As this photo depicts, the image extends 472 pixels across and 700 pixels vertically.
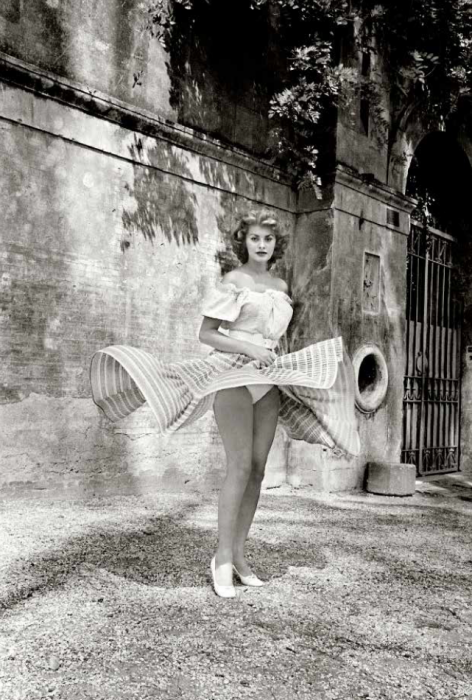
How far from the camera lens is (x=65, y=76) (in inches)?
225

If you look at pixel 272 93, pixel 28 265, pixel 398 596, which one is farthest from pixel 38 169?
pixel 398 596

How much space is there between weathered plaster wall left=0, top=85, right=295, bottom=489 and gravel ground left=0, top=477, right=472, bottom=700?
0.61 m

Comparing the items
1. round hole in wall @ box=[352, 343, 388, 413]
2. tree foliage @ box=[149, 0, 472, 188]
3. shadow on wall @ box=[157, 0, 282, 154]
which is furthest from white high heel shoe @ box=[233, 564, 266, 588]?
tree foliage @ box=[149, 0, 472, 188]

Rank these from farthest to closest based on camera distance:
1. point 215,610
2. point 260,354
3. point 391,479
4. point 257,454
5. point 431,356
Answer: point 431,356 < point 391,479 < point 257,454 < point 260,354 < point 215,610

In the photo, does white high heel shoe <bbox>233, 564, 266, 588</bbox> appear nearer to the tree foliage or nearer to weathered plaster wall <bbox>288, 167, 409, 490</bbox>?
weathered plaster wall <bbox>288, 167, 409, 490</bbox>

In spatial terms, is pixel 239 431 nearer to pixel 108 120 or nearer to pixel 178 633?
pixel 178 633

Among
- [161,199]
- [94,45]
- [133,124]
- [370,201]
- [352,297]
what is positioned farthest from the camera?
[370,201]

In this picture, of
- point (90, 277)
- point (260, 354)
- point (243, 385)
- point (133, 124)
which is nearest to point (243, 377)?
point (243, 385)

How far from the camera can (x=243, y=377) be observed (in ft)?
10.5

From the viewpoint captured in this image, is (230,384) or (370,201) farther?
(370,201)

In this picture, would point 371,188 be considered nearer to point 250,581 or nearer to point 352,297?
point 352,297

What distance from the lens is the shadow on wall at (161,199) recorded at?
619 cm

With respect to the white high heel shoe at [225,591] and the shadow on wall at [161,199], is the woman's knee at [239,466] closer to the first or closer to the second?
the white high heel shoe at [225,591]

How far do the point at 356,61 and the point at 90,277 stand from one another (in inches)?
165
